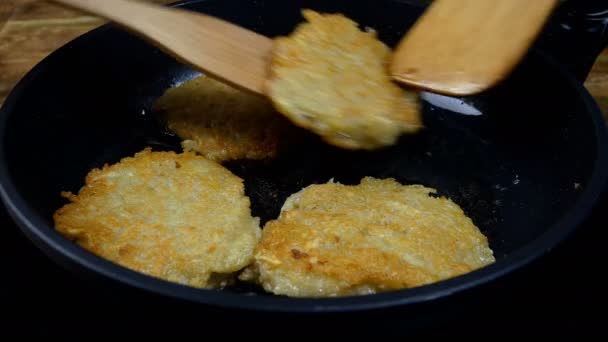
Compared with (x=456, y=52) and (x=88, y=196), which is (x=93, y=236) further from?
(x=456, y=52)

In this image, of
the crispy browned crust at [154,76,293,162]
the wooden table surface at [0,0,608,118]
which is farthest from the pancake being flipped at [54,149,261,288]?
the wooden table surface at [0,0,608,118]

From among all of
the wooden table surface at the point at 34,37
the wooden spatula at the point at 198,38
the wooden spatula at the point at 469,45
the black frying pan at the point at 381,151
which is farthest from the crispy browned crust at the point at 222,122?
the wooden table surface at the point at 34,37

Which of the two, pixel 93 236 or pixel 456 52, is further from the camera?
pixel 456 52

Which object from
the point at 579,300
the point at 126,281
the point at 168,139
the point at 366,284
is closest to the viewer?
the point at 126,281

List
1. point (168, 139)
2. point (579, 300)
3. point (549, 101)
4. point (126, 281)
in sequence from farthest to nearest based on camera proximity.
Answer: point (168, 139) → point (549, 101) → point (579, 300) → point (126, 281)

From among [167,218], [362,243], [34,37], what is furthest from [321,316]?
[34,37]

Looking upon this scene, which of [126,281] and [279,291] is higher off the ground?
[126,281]

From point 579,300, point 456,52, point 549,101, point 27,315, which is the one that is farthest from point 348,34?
point 27,315

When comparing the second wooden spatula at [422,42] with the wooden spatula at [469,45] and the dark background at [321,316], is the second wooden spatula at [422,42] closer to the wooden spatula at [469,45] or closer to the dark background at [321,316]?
the wooden spatula at [469,45]
